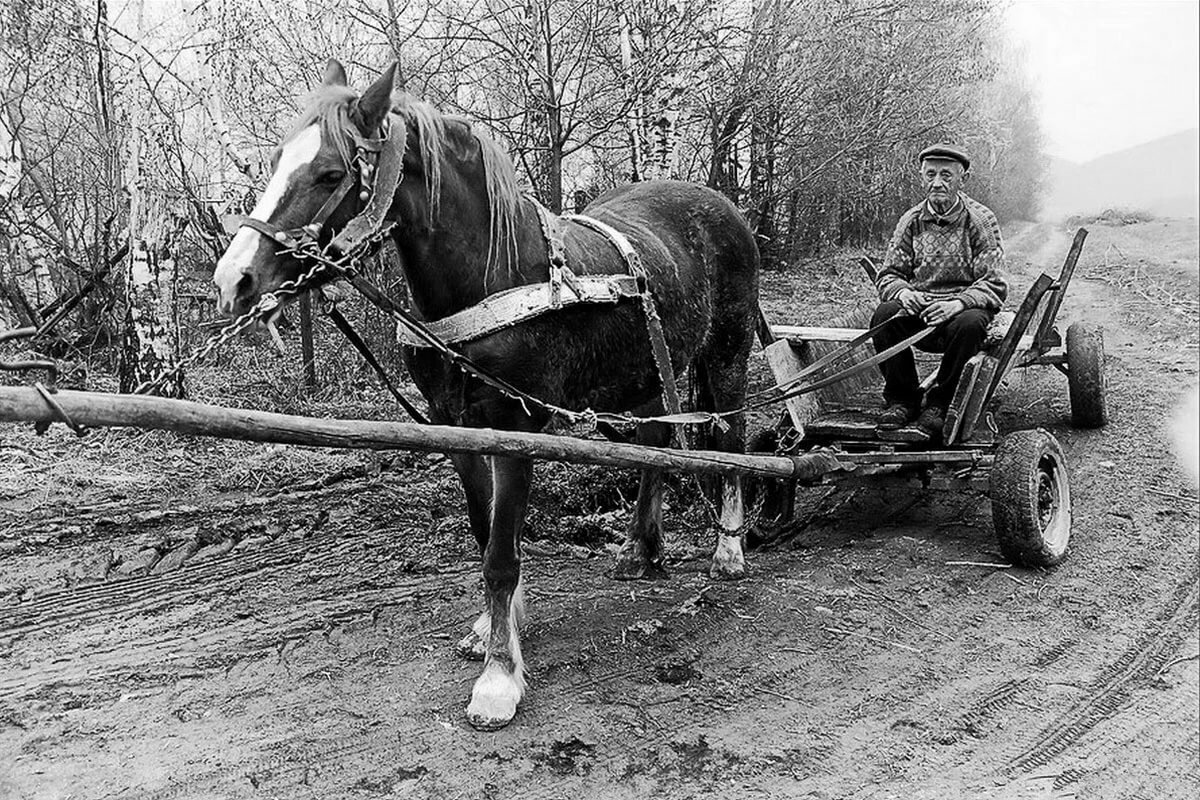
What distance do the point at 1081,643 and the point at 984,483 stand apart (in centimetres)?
217

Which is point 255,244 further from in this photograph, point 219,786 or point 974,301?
point 974,301

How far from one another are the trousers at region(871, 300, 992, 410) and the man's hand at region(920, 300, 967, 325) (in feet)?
0.12

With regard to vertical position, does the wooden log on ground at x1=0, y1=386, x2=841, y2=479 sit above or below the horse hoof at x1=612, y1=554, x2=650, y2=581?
Result: above

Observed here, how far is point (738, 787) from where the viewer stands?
2.82m

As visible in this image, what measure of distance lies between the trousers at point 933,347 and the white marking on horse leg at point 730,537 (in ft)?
3.48

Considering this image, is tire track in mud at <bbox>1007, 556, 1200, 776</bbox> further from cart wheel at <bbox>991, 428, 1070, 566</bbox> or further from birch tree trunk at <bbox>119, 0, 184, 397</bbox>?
birch tree trunk at <bbox>119, 0, 184, 397</bbox>

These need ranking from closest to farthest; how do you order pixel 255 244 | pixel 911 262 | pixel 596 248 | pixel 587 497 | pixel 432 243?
pixel 255 244
pixel 432 243
pixel 596 248
pixel 911 262
pixel 587 497

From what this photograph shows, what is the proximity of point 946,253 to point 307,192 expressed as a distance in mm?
3789

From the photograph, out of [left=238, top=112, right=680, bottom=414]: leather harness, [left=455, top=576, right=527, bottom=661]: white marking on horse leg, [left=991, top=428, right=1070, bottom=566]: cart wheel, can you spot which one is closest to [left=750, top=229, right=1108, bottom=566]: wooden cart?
[left=991, top=428, right=1070, bottom=566]: cart wheel

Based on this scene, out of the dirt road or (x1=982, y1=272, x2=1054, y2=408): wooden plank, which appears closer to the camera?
the dirt road

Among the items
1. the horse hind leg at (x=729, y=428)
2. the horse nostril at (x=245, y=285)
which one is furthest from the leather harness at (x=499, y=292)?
the horse hind leg at (x=729, y=428)

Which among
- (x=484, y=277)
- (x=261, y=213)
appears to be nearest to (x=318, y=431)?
(x=261, y=213)

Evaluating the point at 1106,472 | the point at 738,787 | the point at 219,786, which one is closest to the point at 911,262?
the point at 1106,472

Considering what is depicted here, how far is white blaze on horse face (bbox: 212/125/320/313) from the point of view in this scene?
2582 millimetres
